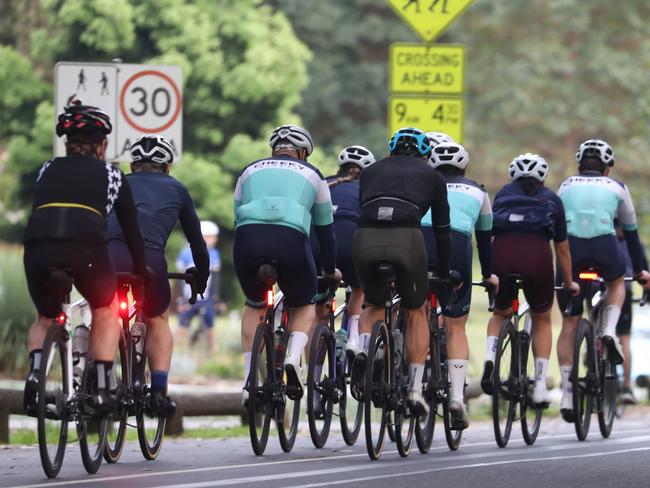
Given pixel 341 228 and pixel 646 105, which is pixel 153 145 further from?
pixel 646 105

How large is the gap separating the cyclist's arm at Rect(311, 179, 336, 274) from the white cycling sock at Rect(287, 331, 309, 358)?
0.54 meters

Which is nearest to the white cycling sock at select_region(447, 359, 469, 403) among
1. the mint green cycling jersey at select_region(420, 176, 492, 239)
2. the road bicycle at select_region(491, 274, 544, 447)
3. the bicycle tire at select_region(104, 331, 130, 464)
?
the road bicycle at select_region(491, 274, 544, 447)

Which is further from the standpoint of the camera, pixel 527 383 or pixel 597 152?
pixel 597 152

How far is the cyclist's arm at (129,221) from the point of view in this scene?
1090 cm

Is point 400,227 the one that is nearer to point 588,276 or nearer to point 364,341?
point 364,341

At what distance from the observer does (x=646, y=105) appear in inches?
1227

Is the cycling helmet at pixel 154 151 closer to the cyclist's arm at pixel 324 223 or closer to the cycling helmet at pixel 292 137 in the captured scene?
the cycling helmet at pixel 292 137

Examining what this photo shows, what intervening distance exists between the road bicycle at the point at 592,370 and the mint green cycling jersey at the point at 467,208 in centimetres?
158

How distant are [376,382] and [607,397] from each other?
3857mm

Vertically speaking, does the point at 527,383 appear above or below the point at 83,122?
below

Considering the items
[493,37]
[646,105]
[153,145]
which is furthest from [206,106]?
[153,145]

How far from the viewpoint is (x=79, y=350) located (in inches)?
451

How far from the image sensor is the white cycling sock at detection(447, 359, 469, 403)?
1361 cm

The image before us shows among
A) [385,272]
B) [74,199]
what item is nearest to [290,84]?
[385,272]
